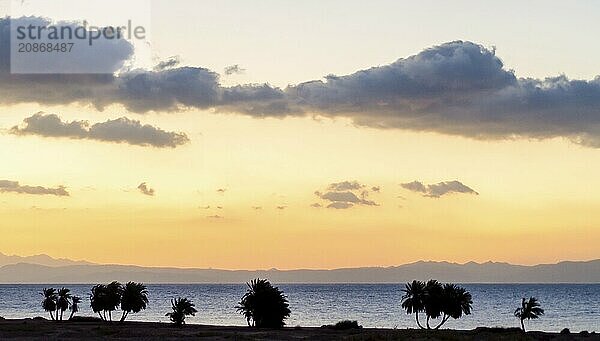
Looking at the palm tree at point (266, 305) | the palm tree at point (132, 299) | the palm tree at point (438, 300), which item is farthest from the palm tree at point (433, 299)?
the palm tree at point (132, 299)

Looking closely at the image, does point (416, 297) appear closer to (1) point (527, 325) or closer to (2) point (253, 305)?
(2) point (253, 305)

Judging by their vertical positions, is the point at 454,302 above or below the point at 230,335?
above

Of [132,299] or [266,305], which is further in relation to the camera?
[132,299]

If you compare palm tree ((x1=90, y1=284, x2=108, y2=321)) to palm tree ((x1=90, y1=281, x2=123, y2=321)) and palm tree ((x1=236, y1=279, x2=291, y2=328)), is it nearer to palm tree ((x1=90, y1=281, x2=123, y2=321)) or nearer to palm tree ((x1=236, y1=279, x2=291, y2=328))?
palm tree ((x1=90, y1=281, x2=123, y2=321))

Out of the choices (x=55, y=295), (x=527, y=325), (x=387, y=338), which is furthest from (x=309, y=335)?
(x=527, y=325)

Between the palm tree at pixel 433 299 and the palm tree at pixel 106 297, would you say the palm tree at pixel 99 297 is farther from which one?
the palm tree at pixel 433 299

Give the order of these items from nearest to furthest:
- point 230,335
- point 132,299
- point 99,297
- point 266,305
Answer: point 230,335, point 266,305, point 132,299, point 99,297

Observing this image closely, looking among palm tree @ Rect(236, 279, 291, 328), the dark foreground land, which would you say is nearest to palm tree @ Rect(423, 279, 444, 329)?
the dark foreground land

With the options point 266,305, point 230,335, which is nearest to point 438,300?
point 266,305

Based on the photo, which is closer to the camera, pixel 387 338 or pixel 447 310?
pixel 387 338

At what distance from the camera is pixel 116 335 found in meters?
98.2

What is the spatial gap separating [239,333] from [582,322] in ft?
326

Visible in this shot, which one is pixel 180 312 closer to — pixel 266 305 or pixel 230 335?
pixel 266 305

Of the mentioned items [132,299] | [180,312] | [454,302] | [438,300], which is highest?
[132,299]
